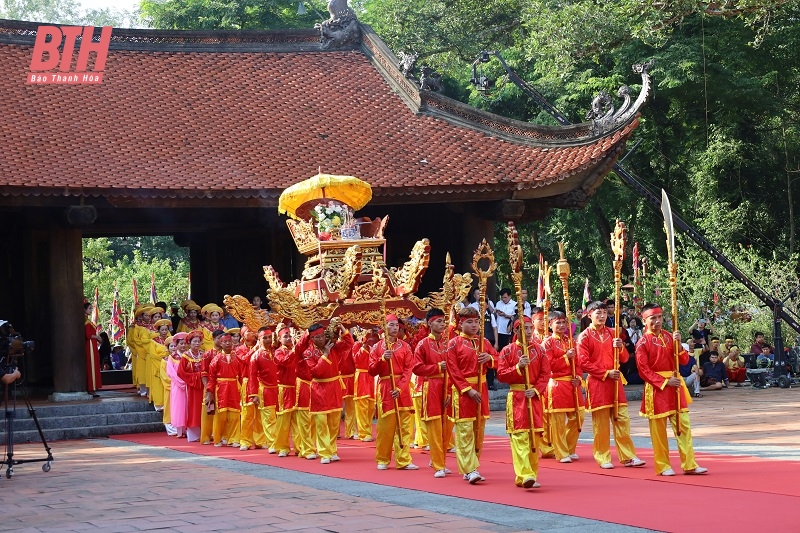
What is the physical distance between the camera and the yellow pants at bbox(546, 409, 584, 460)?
1050 centimetres

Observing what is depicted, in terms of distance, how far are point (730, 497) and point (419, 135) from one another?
1131 cm

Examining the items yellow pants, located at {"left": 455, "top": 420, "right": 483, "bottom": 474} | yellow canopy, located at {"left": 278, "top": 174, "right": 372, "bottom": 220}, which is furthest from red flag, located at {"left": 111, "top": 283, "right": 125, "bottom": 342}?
yellow pants, located at {"left": 455, "top": 420, "right": 483, "bottom": 474}

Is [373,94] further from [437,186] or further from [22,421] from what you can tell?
[22,421]

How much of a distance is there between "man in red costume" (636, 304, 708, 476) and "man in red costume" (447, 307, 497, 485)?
132 cm

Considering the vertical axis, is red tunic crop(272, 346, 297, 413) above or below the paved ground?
above

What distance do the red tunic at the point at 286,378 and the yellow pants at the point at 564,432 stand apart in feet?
9.53

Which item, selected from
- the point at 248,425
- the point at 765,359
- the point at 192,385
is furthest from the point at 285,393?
the point at 765,359

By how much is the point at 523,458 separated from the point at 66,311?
8.91 meters

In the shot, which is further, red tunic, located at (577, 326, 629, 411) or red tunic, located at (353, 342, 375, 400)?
red tunic, located at (353, 342, 375, 400)

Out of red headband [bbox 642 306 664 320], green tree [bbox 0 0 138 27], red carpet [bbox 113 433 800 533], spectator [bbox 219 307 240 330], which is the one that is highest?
green tree [bbox 0 0 138 27]

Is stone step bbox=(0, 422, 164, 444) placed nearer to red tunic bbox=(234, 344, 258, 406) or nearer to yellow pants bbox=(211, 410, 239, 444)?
yellow pants bbox=(211, 410, 239, 444)

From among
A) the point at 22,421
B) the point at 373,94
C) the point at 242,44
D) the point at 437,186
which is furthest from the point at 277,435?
the point at 242,44

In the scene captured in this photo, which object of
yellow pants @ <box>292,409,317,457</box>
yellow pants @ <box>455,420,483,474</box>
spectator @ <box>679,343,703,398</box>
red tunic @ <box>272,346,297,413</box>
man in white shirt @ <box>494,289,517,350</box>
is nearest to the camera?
yellow pants @ <box>455,420,483,474</box>

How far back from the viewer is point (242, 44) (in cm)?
2058
